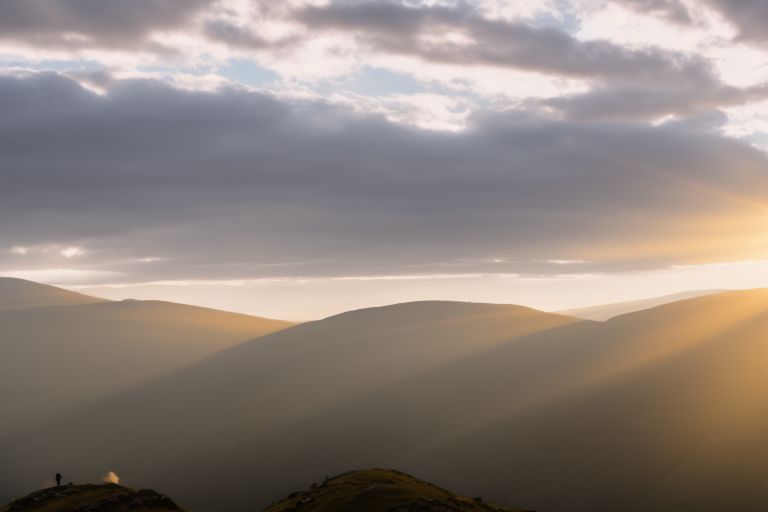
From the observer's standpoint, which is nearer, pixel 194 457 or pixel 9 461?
pixel 194 457

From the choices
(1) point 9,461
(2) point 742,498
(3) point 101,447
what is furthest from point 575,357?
(1) point 9,461

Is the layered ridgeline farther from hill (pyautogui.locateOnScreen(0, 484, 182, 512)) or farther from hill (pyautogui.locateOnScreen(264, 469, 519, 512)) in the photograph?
hill (pyautogui.locateOnScreen(0, 484, 182, 512))

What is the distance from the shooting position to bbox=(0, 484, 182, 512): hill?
67562 millimetres

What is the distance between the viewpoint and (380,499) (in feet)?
208

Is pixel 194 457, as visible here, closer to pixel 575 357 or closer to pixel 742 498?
pixel 575 357

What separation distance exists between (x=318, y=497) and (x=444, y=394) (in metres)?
125

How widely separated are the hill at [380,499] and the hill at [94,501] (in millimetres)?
9885

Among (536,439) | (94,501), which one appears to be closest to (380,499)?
(94,501)

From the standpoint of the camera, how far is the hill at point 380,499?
198 feet

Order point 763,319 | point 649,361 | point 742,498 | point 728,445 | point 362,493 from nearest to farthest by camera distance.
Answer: point 362,493
point 742,498
point 728,445
point 649,361
point 763,319

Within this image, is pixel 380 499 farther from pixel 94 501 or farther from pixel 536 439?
pixel 536 439

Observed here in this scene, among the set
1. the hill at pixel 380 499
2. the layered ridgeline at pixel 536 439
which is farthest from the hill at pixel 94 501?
the layered ridgeline at pixel 536 439

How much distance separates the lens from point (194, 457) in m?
176

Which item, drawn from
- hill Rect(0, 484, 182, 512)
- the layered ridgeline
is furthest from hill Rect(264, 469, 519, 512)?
the layered ridgeline
